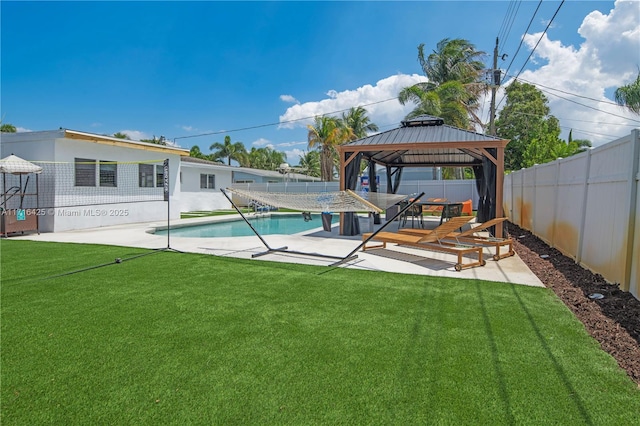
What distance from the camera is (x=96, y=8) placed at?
14.2 metres

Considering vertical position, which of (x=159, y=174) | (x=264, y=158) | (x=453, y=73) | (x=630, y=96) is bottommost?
(x=159, y=174)

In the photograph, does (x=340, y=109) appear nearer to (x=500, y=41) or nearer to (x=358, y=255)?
(x=500, y=41)

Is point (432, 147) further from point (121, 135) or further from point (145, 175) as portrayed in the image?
point (121, 135)

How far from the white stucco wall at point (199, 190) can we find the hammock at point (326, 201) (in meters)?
14.4

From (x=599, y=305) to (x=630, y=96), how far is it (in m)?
32.4

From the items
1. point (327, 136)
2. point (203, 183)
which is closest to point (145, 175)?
point (203, 183)

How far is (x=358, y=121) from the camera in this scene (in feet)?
109

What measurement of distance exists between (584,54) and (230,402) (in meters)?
14.4

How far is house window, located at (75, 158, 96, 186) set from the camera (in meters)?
12.1

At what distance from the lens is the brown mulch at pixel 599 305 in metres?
3.16

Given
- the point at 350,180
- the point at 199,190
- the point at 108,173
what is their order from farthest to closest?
the point at 199,190, the point at 108,173, the point at 350,180

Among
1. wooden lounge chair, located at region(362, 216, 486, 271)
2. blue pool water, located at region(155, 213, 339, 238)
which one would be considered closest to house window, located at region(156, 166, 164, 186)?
blue pool water, located at region(155, 213, 339, 238)

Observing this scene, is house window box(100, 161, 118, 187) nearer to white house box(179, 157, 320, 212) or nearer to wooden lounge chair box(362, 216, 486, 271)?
white house box(179, 157, 320, 212)

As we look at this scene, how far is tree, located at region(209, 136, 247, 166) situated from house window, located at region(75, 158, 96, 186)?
112 ft
